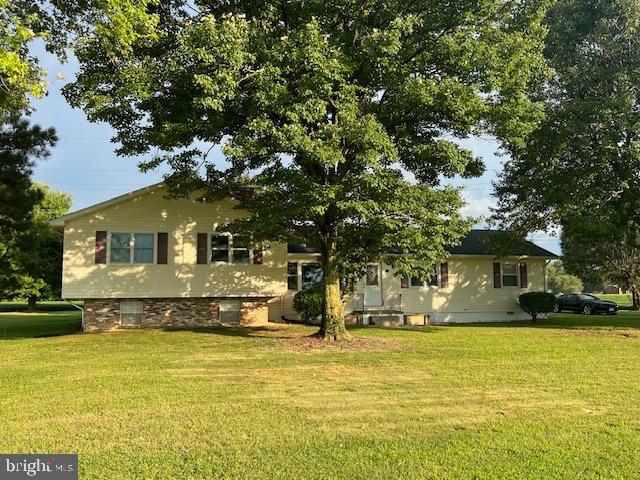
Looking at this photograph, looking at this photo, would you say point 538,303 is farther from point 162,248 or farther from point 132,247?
point 132,247

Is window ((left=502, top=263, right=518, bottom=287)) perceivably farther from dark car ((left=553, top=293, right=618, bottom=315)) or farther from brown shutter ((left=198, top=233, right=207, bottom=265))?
brown shutter ((left=198, top=233, right=207, bottom=265))

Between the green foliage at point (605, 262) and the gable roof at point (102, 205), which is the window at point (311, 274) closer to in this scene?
the gable roof at point (102, 205)

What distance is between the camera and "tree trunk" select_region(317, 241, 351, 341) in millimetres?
14086

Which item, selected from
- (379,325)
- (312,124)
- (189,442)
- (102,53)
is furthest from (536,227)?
(189,442)

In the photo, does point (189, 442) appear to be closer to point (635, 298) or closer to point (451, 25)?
point (451, 25)

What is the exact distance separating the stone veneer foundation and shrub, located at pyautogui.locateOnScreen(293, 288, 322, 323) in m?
1.32

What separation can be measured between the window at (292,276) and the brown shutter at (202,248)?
398 centimetres

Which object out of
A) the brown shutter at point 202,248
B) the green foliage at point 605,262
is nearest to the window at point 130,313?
the brown shutter at point 202,248

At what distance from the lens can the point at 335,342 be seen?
1370 centimetres

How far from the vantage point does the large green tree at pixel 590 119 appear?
1647 centimetres

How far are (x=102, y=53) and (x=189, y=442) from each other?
9714 mm

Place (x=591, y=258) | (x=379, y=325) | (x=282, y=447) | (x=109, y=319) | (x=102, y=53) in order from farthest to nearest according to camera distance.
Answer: (x=591, y=258) < (x=379, y=325) < (x=109, y=319) < (x=102, y=53) < (x=282, y=447)

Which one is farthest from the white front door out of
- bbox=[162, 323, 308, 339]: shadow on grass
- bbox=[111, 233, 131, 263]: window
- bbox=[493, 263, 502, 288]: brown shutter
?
bbox=[111, 233, 131, 263]: window

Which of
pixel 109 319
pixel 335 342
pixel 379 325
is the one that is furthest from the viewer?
pixel 379 325
